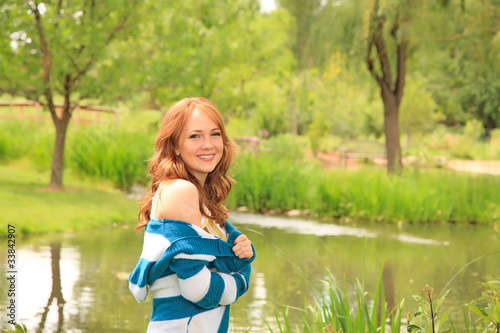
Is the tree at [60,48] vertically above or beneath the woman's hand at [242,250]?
above

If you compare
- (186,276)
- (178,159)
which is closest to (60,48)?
(178,159)

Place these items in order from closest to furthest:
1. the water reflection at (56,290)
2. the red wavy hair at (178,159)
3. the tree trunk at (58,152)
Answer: the red wavy hair at (178,159), the water reflection at (56,290), the tree trunk at (58,152)

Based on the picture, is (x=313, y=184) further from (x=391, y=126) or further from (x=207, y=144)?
(x=207, y=144)

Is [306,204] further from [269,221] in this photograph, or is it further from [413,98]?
[413,98]

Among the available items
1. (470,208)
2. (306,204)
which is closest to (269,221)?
(306,204)

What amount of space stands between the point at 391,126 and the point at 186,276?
1162 centimetres

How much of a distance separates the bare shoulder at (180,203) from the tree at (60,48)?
818 centimetres

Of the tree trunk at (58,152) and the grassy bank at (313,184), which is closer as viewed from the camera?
the grassy bank at (313,184)

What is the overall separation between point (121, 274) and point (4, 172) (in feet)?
22.2

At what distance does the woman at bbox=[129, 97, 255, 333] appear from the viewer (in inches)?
74.0

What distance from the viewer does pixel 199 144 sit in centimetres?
211

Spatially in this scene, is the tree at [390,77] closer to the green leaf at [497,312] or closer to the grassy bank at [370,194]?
the grassy bank at [370,194]

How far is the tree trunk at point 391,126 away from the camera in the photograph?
42.1 ft

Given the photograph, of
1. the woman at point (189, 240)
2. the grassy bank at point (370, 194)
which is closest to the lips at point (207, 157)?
the woman at point (189, 240)
